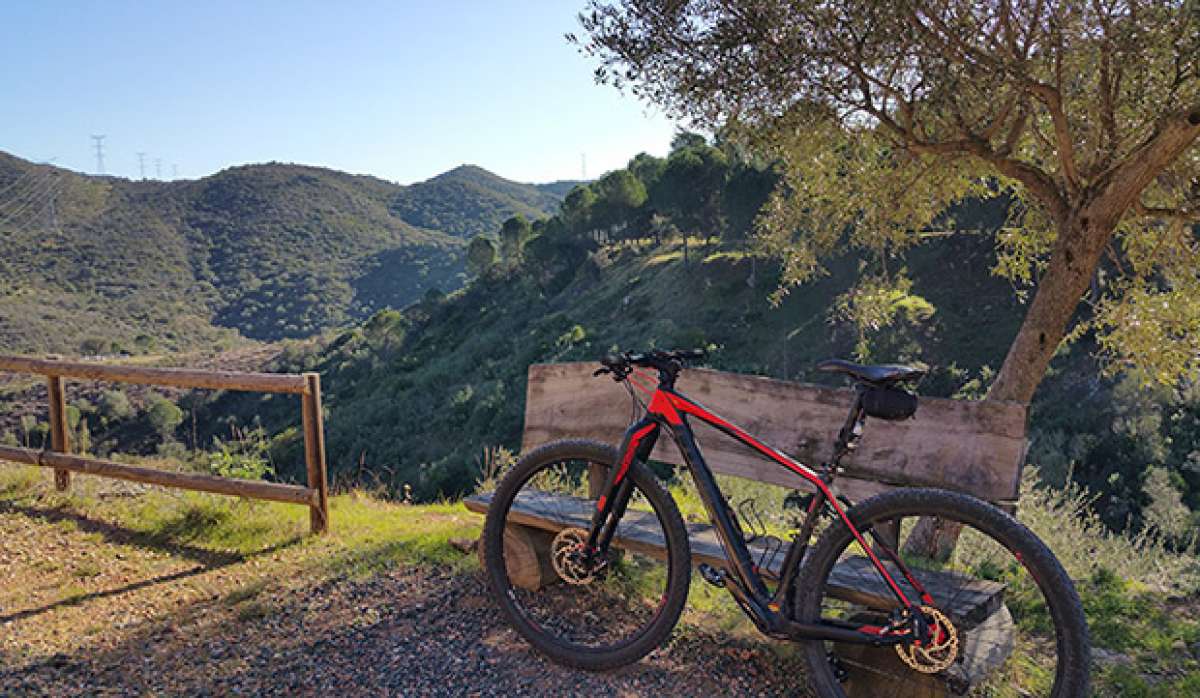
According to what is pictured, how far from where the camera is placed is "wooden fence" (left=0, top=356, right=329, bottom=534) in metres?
4.75

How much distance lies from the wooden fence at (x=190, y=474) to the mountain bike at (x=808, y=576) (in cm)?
178

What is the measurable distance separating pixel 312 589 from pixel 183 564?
1134 millimetres

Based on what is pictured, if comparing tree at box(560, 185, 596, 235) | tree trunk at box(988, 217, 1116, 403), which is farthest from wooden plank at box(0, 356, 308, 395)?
tree at box(560, 185, 596, 235)

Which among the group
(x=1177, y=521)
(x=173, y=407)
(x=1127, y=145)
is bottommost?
(x=173, y=407)

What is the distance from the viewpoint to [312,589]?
4098 millimetres

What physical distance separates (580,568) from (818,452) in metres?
1.16

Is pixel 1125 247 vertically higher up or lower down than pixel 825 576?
higher up

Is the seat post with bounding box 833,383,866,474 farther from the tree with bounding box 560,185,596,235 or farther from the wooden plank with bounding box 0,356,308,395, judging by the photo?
the tree with bounding box 560,185,596,235

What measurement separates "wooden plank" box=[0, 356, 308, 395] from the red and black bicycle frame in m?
2.35

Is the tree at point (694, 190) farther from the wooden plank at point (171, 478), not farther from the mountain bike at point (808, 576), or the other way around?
the mountain bike at point (808, 576)

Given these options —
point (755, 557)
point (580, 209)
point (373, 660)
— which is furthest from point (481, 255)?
point (755, 557)

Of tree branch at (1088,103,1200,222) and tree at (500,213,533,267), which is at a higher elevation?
tree at (500,213,533,267)

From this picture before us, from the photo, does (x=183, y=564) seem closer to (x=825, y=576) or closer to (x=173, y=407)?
(x=825, y=576)

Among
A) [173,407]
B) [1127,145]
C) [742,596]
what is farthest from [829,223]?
[173,407]
